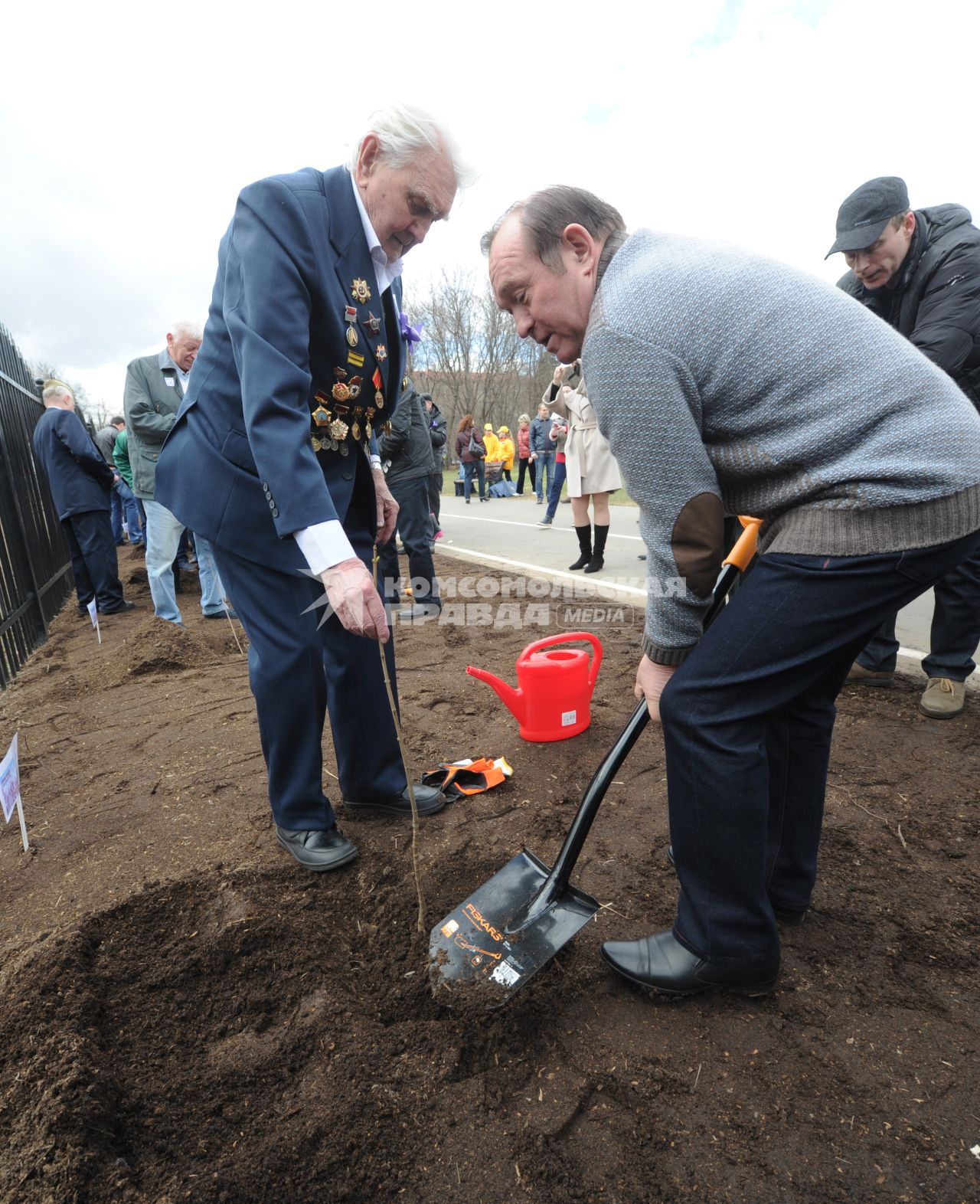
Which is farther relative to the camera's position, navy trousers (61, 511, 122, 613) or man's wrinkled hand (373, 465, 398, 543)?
navy trousers (61, 511, 122, 613)

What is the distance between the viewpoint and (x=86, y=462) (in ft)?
17.9

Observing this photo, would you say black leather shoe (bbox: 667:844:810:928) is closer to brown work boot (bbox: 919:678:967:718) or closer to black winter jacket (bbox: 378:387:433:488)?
brown work boot (bbox: 919:678:967:718)

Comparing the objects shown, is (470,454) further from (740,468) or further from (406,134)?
(740,468)

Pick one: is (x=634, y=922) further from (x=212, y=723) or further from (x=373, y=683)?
(x=212, y=723)

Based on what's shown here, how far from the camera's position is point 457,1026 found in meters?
1.46

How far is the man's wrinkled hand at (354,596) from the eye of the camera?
160cm

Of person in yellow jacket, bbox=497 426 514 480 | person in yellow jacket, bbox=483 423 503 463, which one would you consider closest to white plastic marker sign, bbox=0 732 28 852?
person in yellow jacket, bbox=483 423 503 463

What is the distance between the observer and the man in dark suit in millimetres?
5348

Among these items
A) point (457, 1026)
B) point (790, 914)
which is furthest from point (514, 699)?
point (457, 1026)

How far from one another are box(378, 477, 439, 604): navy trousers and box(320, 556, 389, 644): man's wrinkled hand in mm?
3195

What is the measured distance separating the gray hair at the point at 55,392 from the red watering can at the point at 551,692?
4886 mm

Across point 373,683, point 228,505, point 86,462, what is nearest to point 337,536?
point 228,505

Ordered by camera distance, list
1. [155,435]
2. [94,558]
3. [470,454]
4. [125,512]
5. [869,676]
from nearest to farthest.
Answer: [869,676]
[155,435]
[94,558]
[125,512]
[470,454]

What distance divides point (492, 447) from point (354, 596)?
55.2 feet
